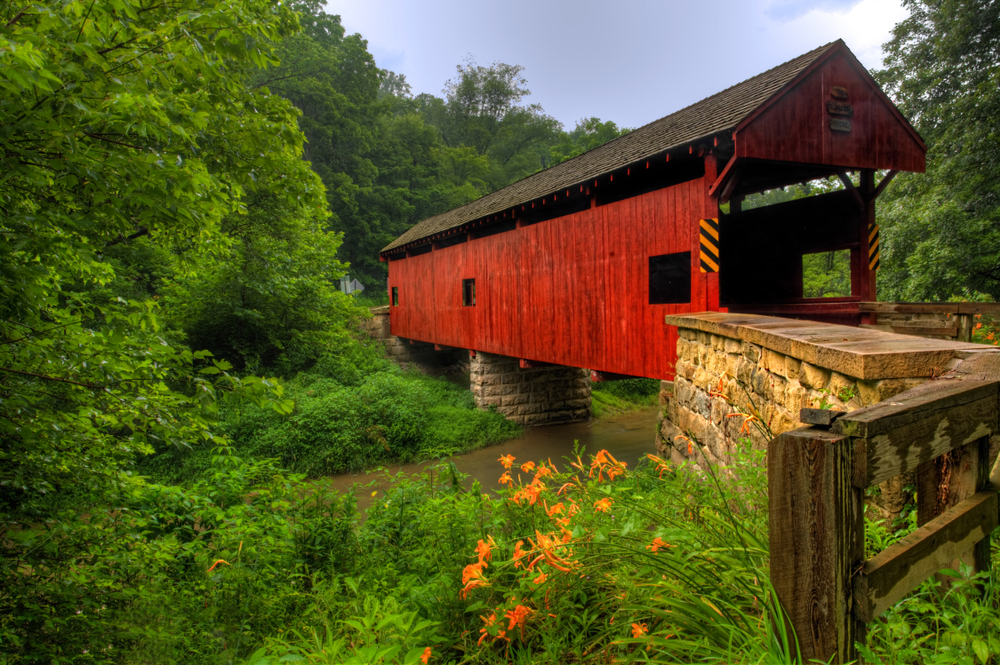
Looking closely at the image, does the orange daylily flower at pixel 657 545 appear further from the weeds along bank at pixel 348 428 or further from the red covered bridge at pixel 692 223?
the weeds along bank at pixel 348 428

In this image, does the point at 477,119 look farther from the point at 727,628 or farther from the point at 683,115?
the point at 727,628

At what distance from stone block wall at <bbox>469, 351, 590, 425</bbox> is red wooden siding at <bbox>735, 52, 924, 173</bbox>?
25.7 ft

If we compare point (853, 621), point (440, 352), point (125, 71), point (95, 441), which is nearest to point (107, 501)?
point (95, 441)

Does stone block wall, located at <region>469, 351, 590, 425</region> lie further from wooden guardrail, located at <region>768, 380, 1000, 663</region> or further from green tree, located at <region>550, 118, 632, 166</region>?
green tree, located at <region>550, 118, 632, 166</region>

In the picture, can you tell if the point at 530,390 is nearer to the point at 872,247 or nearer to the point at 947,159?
the point at 872,247

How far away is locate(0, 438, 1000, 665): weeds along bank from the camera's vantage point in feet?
4.81

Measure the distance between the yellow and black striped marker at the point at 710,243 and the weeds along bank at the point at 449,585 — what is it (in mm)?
3056

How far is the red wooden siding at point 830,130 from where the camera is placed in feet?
19.3

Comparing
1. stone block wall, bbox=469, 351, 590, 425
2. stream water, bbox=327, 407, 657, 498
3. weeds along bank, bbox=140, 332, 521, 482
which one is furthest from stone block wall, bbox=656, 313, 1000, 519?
stone block wall, bbox=469, 351, 590, 425

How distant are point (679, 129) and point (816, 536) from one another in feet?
23.3

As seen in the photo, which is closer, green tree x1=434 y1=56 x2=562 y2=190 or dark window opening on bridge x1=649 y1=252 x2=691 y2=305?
dark window opening on bridge x1=649 y1=252 x2=691 y2=305

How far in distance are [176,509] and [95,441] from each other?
1.20 m

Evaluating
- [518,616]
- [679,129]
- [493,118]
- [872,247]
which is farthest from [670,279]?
[493,118]

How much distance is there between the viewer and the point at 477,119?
39312mm
